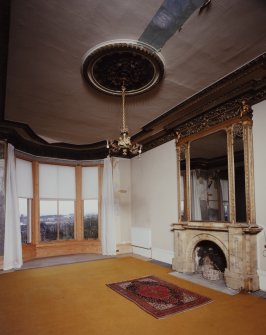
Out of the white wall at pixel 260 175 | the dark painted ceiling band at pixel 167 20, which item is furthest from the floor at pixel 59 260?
the dark painted ceiling band at pixel 167 20

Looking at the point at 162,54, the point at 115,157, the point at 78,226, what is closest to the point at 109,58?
the point at 162,54

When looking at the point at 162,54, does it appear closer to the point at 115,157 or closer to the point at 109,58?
the point at 109,58

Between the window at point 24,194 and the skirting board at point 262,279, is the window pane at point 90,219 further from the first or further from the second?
the skirting board at point 262,279

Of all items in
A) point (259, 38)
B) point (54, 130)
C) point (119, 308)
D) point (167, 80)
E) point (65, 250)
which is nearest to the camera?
point (259, 38)

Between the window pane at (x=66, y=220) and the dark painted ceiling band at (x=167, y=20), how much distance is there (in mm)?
6008

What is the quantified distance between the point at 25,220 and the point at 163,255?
13.0 feet

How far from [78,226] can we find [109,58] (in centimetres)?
577

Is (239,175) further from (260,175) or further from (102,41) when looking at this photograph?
(102,41)

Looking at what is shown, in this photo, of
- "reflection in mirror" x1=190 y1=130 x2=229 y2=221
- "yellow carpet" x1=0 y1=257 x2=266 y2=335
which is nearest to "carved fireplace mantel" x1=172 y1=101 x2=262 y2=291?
"reflection in mirror" x1=190 y1=130 x2=229 y2=221

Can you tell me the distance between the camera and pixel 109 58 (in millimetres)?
3604

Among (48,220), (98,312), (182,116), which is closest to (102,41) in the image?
(182,116)

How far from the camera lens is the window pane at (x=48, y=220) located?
7664 millimetres

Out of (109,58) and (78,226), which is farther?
(78,226)

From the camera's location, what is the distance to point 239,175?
453cm
